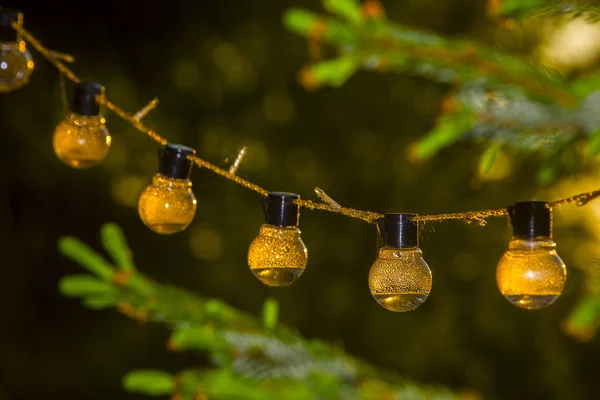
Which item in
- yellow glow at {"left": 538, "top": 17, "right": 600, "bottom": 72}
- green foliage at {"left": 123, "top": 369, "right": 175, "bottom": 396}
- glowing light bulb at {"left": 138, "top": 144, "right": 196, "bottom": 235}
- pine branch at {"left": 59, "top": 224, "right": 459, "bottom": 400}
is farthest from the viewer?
yellow glow at {"left": 538, "top": 17, "right": 600, "bottom": 72}

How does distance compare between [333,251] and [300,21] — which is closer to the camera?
→ [300,21]

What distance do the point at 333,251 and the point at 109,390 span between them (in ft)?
2.78

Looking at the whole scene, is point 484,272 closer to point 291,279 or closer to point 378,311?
point 378,311

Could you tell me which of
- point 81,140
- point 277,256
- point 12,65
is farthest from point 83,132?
point 277,256

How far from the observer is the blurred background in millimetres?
2254

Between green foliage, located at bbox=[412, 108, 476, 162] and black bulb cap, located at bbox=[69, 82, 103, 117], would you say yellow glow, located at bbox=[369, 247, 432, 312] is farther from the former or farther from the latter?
black bulb cap, located at bbox=[69, 82, 103, 117]

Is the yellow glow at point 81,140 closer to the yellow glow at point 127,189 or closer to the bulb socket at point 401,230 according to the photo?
the bulb socket at point 401,230

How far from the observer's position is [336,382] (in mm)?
781

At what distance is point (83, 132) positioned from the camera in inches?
26.2

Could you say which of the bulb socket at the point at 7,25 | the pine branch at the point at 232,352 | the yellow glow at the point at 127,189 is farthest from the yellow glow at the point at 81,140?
the yellow glow at the point at 127,189

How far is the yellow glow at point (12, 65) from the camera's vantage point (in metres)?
0.71

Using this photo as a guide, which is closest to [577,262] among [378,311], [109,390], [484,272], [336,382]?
[484,272]

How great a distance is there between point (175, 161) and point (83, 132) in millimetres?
94

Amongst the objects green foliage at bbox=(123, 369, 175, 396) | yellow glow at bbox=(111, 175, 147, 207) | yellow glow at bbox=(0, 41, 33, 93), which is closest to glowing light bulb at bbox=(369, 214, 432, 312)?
yellow glow at bbox=(0, 41, 33, 93)
